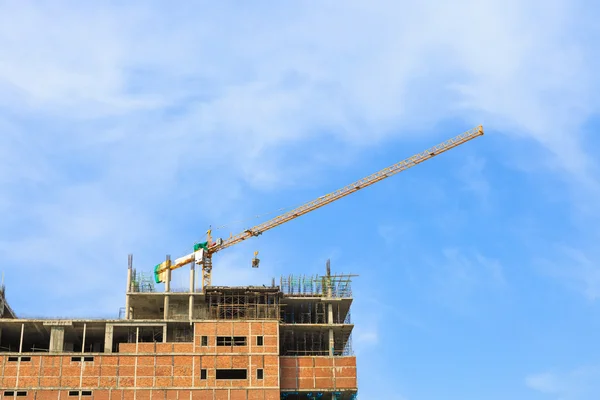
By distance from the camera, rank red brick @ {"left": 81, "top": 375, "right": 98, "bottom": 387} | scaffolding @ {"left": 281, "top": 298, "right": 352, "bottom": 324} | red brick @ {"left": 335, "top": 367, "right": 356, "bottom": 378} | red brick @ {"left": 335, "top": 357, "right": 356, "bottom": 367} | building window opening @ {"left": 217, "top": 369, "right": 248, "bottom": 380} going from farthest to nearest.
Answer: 1. scaffolding @ {"left": 281, "top": 298, "right": 352, "bottom": 324}
2. red brick @ {"left": 335, "top": 357, "right": 356, "bottom": 367}
3. red brick @ {"left": 335, "top": 367, "right": 356, "bottom": 378}
4. building window opening @ {"left": 217, "top": 369, "right": 248, "bottom": 380}
5. red brick @ {"left": 81, "top": 375, "right": 98, "bottom": 387}

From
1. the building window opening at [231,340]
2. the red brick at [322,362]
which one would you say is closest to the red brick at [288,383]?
A: the red brick at [322,362]

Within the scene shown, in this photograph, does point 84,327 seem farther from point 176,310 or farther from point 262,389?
point 262,389

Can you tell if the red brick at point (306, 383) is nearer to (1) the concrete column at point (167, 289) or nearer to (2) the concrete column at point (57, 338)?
(1) the concrete column at point (167, 289)

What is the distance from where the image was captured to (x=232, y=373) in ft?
346

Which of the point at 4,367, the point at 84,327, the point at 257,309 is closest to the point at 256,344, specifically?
the point at 257,309

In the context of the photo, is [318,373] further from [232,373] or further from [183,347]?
[183,347]

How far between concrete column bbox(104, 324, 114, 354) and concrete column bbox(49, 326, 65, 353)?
5041 mm

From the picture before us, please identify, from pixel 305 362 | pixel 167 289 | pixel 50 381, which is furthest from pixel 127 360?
pixel 305 362

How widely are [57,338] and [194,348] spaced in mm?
→ 16201

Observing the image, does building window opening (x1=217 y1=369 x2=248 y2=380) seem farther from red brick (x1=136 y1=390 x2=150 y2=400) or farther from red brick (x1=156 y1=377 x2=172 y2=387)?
red brick (x1=136 y1=390 x2=150 y2=400)

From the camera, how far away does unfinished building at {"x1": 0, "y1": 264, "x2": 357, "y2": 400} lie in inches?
4072

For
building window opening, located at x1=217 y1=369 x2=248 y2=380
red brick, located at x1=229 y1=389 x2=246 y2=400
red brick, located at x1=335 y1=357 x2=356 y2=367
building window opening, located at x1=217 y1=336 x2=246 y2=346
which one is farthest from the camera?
red brick, located at x1=335 y1=357 x2=356 y2=367

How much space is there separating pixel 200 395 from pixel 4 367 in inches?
890

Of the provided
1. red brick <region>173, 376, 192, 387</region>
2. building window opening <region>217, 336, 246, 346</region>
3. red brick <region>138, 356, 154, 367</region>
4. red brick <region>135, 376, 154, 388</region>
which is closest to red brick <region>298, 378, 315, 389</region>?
building window opening <region>217, 336, 246, 346</region>
